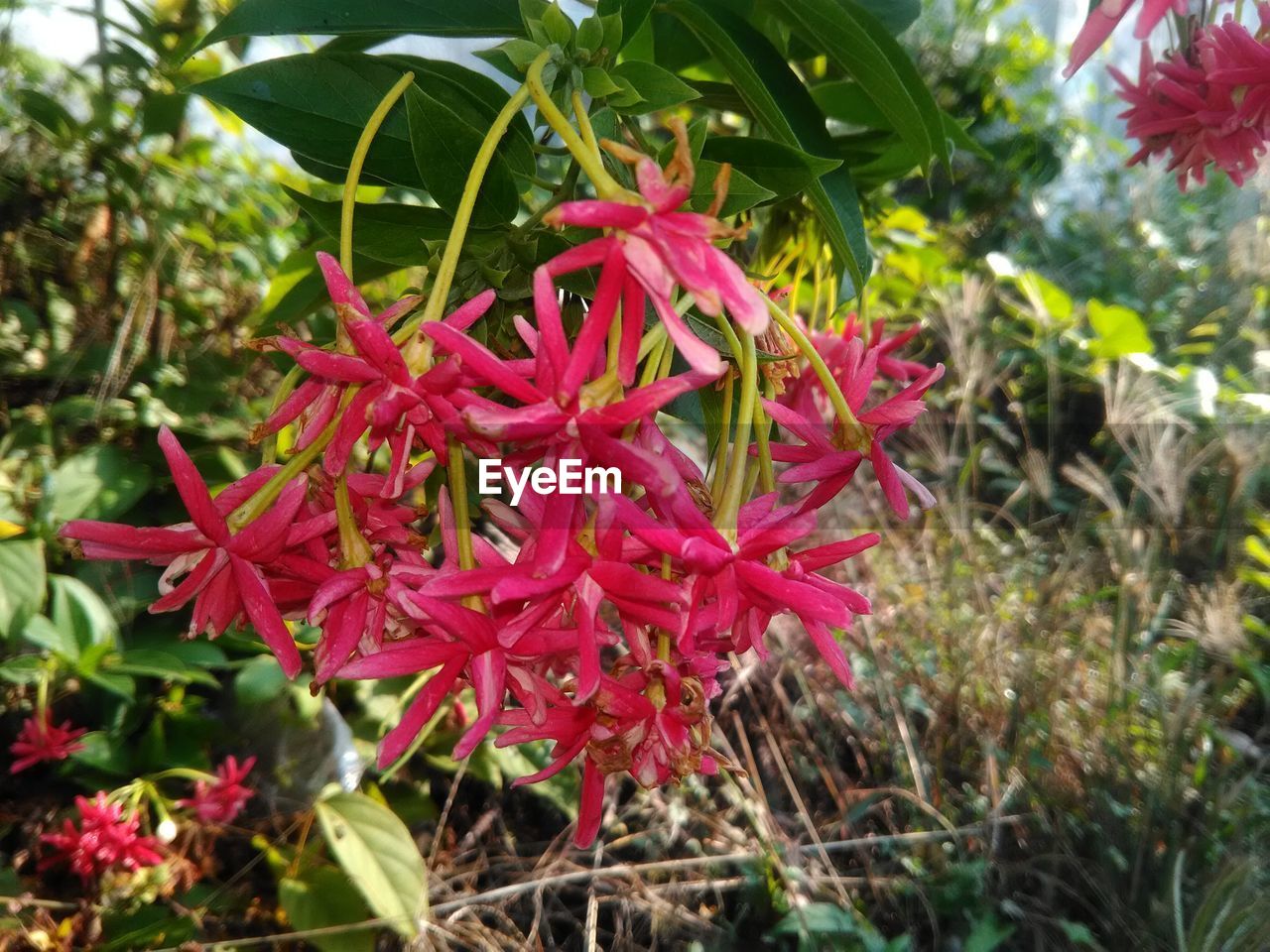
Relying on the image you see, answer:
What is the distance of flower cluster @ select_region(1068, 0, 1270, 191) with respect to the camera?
42 cm

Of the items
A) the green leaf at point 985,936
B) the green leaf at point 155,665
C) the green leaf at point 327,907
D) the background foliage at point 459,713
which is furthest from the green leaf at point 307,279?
the green leaf at point 985,936

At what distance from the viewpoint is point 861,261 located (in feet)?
1.28

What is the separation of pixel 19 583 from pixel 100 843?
233 mm

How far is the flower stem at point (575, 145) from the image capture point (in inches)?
8.4

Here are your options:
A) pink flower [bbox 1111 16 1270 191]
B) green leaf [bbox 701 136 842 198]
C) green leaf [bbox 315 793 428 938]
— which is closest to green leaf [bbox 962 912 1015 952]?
green leaf [bbox 315 793 428 938]

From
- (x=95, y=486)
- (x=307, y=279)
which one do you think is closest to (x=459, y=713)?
(x=95, y=486)

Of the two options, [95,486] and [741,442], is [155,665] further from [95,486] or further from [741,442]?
[741,442]

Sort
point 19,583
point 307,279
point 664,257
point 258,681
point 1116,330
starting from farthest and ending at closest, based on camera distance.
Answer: point 1116,330 < point 258,681 < point 19,583 < point 307,279 < point 664,257

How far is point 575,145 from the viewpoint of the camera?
0.23 m

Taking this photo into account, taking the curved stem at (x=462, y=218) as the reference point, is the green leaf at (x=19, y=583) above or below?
below

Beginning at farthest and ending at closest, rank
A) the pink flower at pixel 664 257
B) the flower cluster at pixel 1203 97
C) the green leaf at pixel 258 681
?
the green leaf at pixel 258 681 → the flower cluster at pixel 1203 97 → the pink flower at pixel 664 257

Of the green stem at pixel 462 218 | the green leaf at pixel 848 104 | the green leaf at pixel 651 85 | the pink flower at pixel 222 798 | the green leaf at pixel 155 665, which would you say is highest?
the green leaf at pixel 848 104

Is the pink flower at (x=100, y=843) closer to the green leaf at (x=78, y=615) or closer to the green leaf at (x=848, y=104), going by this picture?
the green leaf at (x=78, y=615)

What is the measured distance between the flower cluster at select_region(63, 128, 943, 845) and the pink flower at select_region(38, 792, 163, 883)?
0.57m
